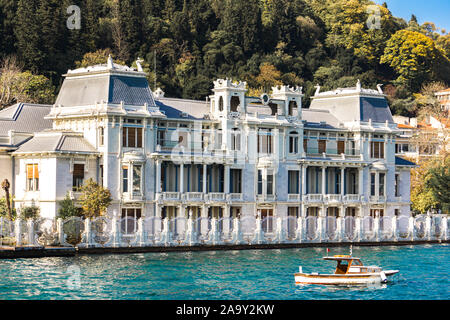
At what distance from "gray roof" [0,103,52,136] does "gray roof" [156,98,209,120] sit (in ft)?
26.0

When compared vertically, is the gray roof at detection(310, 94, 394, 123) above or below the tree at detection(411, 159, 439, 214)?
above

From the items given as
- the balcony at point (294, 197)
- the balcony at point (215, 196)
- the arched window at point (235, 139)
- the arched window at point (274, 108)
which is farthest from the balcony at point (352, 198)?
the balcony at point (215, 196)

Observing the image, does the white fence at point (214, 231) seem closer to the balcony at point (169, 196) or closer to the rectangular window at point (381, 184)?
the balcony at point (169, 196)

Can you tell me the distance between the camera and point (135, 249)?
2409 inches

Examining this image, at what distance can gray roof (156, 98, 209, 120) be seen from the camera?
7050 centimetres

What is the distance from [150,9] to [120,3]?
6945 mm

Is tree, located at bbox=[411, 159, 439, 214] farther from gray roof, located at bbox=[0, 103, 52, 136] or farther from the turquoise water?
gray roof, located at bbox=[0, 103, 52, 136]

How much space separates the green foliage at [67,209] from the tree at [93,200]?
0.52m

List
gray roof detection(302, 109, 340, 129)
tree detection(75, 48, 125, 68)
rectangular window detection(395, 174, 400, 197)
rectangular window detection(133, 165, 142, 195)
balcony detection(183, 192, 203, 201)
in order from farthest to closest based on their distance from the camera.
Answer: tree detection(75, 48, 125, 68) < rectangular window detection(395, 174, 400, 197) < gray roof detection(302, 109, 340, 129) < balcony detection(183, 192, 203, 201) < rectangular window detection(133, 165, 142, 195)

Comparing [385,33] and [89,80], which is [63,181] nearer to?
[89,80]

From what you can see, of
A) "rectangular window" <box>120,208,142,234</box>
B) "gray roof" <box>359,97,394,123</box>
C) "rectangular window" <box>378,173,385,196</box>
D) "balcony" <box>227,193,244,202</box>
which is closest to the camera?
"rectangular window" <box>120,208,142,234</box>

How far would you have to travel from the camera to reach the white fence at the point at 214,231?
59344 millimetres

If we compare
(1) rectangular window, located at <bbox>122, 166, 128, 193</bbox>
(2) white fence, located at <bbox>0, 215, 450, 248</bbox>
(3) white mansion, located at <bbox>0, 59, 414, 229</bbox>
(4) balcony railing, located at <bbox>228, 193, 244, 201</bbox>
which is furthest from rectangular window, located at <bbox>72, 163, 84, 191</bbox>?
(4) balcony railing, located at <bbox>228, 193, 244, 201</bbox>
